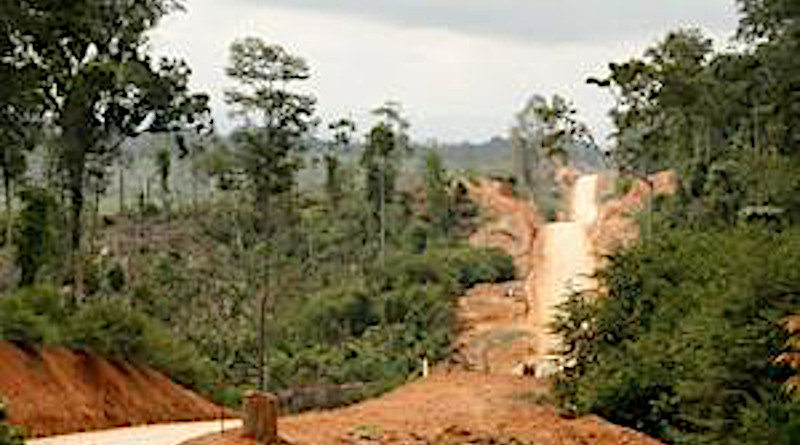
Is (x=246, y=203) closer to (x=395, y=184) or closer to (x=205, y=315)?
(x=205, y=315)

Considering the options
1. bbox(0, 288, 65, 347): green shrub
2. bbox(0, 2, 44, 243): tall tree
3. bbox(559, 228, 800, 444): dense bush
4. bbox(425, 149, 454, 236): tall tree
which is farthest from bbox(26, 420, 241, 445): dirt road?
bbox(425, 149, 454, 236): tall tree

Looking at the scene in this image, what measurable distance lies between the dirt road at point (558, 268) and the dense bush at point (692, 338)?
9483mm

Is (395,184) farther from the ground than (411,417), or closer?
farther from the ground

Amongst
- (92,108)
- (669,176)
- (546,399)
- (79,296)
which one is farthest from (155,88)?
(669,176)

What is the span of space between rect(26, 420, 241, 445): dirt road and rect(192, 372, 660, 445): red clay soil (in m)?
2.16

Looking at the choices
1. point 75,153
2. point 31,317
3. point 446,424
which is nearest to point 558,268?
point 75,153

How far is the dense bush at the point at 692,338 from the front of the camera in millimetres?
18047

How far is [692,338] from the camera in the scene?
19641mm

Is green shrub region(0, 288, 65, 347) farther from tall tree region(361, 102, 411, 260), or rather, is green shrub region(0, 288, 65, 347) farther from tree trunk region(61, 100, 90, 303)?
tall tree region(361, 102, 411, 260)

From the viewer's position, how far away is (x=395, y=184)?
212 ft

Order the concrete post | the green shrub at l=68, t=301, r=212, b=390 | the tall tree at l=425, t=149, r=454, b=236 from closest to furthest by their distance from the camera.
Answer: the concrete post < the green shrub at l=68, t=301, r=212, b=390 < the tall tree at l=425, t=149, r=454, b=236

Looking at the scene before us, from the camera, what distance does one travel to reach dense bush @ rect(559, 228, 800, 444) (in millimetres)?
18047

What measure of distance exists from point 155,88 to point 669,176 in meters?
30.2

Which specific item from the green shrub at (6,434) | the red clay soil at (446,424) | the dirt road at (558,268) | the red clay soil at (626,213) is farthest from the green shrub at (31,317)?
the red clay soil at (626,213)
